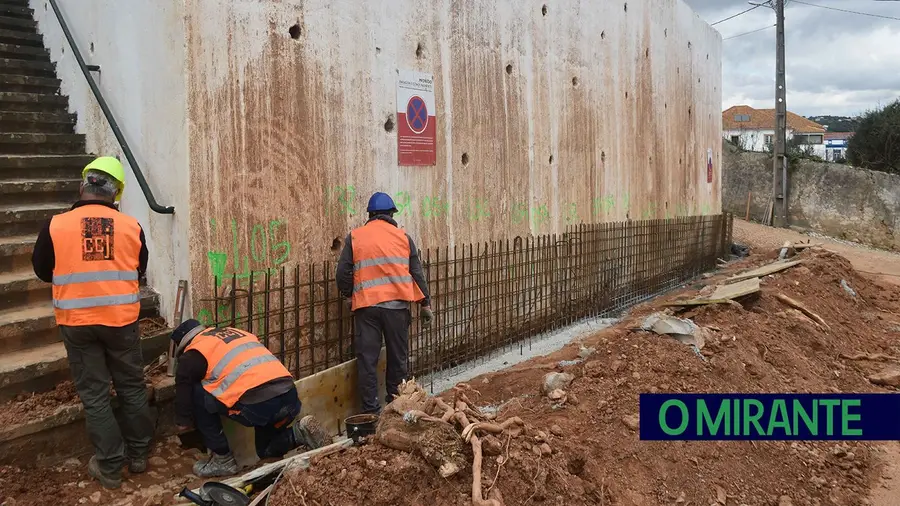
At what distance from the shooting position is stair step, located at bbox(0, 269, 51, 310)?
4.43 m

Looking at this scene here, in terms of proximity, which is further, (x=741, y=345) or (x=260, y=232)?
(x=741, y=345)

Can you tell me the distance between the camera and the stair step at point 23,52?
6266 mm

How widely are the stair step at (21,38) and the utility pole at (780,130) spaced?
2087 cm

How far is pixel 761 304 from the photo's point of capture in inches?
309

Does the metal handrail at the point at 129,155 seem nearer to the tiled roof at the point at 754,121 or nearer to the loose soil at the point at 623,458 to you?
the loose soil at the point at 623,458

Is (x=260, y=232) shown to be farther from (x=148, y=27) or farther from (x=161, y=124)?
(x=148, y=27)

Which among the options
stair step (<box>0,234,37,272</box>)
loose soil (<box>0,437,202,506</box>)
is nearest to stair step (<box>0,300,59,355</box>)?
stair step (<box>0,234,37,272</box>)

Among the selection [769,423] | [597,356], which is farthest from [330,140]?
[769,423]

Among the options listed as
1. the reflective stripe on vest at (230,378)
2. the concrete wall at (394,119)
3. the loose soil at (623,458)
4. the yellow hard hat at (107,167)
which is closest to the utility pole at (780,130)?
the concrete wall at (394,119)

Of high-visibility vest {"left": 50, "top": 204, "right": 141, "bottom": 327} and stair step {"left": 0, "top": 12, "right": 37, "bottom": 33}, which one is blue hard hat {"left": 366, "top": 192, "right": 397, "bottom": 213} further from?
stair step {"left": 0, "top": 12, "right": 37, "bottom": 33}

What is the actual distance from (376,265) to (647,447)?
2.33 metres

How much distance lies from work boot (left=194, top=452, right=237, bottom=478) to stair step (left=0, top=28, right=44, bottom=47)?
5023 millimetres

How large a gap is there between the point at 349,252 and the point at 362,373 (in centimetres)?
95

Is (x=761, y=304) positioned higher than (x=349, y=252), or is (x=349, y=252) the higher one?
(x=349, y=252)
